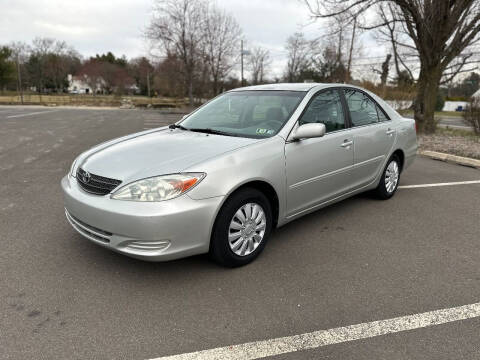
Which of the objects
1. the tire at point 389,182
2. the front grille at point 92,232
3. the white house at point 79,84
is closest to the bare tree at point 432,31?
the tire at point 389,182

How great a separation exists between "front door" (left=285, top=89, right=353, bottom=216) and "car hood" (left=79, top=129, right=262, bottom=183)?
50 cm

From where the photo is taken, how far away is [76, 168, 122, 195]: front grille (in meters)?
2.84

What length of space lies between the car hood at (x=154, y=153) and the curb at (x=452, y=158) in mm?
6059

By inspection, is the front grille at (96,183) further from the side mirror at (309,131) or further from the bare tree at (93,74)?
the bare tree at (93,74)

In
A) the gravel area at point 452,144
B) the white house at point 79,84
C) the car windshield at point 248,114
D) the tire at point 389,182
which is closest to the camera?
the car windshield at point 248,114

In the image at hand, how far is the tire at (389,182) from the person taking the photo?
4869 mm

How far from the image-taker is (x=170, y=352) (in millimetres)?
2174

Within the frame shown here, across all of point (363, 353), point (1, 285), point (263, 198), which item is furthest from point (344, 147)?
point (1, 285)

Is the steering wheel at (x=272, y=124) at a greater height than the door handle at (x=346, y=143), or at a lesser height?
greater

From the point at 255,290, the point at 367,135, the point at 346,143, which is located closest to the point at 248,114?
the point at 346,143

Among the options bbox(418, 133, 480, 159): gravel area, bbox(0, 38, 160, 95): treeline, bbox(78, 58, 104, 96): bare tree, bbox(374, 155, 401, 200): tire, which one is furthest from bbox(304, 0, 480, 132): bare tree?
bbox(78, 58, 104, 96): bare tree

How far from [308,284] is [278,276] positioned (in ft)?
0.85

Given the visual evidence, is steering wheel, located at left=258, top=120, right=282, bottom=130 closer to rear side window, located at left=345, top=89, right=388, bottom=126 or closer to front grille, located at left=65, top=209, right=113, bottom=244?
rear side window, located at left=345, top=89, right=388, bottom=126

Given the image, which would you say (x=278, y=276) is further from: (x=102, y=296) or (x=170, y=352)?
(x=102, y=296)
